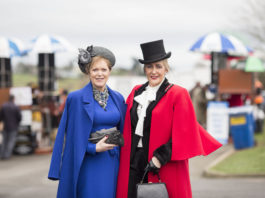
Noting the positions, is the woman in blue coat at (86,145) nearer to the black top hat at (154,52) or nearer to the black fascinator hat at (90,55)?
the black fascinator hat at (90,55)

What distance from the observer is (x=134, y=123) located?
4.11 metres

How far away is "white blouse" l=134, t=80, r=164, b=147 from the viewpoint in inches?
159

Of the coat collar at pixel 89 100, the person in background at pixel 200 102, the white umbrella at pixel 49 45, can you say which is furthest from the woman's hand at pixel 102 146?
the person in background at pixel 200 102

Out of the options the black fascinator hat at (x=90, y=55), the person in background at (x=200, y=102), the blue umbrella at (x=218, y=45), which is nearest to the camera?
the black fascinator hat at (x=90, y=55)

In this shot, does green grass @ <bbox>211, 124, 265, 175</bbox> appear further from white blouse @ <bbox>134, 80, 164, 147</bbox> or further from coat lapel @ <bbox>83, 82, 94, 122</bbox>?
coat lapel @ <bbox>83, 82, 94, 122</bbox>

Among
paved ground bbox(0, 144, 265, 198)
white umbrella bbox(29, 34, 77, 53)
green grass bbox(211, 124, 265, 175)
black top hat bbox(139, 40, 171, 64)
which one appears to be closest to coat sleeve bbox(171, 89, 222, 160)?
black top hat bbox(139, 40, 171, 64)

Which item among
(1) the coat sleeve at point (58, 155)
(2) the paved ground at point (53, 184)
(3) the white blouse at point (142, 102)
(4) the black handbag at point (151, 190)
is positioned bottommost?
(2) the paved ground at point (53, 184)

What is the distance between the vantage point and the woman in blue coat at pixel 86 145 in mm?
3996

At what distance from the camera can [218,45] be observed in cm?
1251

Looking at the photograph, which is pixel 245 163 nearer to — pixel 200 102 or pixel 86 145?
pixel 200 102

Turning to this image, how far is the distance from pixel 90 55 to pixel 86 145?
817mm

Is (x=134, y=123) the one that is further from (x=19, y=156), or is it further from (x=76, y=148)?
(x=19, y=156)

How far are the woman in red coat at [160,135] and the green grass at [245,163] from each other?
4.99 metres

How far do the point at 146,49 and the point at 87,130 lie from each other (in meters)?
0.93
